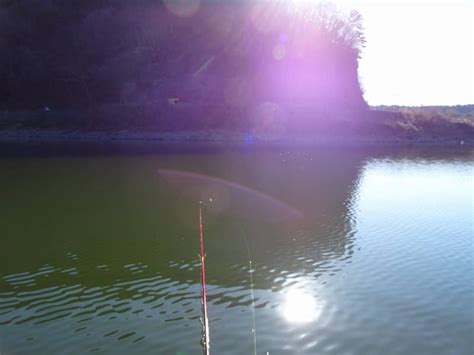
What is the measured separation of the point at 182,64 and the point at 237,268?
271ft

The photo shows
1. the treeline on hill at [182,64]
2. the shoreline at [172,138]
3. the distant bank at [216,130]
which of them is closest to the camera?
the shoreline at [172,138]

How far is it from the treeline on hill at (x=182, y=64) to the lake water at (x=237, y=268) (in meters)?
49.2

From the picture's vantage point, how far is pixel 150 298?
556 inches

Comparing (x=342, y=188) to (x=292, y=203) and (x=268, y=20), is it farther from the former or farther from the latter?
(x=268, y=20)

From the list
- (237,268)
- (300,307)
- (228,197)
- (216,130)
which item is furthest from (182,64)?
(300,307)

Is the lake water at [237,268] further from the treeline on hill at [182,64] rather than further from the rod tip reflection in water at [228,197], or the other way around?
the treeline on hill at [182,64]

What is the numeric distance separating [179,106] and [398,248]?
70.2m

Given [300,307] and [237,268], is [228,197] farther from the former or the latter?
[300,307]

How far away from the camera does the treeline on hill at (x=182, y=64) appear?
84.8 metres

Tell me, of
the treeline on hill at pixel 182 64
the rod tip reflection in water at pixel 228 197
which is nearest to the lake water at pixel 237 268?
the rod tip reflection in water at pixel 228 197

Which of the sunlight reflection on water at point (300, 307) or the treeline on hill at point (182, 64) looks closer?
the sunlight reflection on water at point (300, 307)

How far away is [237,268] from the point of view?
56.5ft

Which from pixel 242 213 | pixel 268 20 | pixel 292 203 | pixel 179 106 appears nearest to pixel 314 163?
pixel 292 203

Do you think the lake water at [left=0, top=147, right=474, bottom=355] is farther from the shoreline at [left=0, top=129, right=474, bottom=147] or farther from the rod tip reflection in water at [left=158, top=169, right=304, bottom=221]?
the shoreline at [left=0, top=129, right=474, bottom=147]
